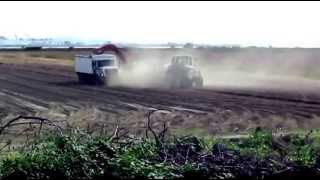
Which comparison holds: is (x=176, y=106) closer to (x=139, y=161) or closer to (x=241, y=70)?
(x=139, y=161)

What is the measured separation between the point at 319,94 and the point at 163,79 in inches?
475

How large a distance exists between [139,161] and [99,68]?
35.3 meters

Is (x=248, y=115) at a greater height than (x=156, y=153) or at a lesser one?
lesser

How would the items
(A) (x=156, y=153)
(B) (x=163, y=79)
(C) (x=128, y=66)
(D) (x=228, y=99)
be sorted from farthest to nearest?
(C) (x=128, y=66)
(B) (x=163, y=79)
(D) (x=228, y=99)
(A) (x=156, y=153)

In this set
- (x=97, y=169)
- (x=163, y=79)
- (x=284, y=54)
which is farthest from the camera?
(x=284, y=54)

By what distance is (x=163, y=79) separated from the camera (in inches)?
1753

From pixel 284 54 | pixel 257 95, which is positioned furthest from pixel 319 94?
pixel 284 54

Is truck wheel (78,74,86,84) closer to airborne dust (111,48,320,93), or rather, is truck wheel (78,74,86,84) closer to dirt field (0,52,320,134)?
airborne dust (111,48,320,93)

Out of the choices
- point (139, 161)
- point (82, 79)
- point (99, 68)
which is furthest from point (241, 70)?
point (139, 161)

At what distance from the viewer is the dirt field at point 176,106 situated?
73.5 feet

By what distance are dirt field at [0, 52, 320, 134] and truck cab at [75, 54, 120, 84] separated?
190cm

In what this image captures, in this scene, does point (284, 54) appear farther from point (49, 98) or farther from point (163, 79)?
point (49, 98)

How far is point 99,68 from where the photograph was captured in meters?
43.6

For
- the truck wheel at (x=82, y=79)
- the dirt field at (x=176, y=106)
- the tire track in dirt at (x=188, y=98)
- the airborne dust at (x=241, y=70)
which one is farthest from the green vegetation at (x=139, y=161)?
the truck wheel at (x=82, y=79)
